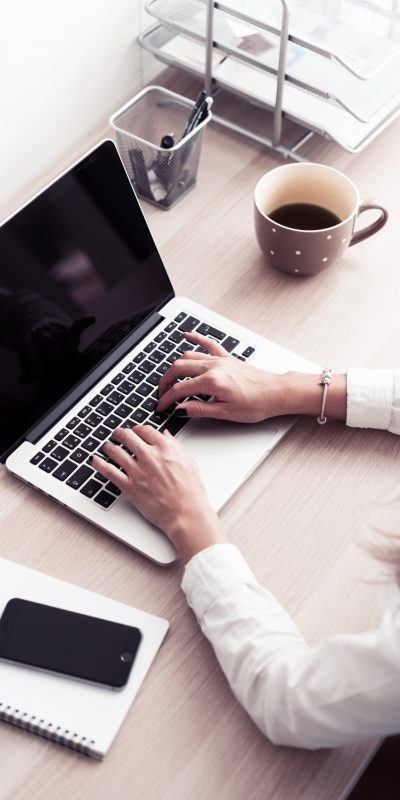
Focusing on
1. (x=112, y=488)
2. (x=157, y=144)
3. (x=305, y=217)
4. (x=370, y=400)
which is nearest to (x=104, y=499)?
(x=112, y=488)

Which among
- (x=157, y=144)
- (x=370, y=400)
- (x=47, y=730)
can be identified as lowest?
(x=47, y=730)

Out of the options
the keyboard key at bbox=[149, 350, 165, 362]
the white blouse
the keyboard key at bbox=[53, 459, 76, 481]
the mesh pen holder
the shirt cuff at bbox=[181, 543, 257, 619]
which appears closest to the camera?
the white blouse

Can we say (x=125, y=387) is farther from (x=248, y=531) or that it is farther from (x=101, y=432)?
(x=248, y=531)

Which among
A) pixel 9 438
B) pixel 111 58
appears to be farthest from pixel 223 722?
pixel 111 58

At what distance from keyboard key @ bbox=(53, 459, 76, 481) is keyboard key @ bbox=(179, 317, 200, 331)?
0.78 feet

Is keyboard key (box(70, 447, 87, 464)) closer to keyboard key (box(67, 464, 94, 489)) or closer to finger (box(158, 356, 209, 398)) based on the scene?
keyboard key (box(67, 464, 94, 489))

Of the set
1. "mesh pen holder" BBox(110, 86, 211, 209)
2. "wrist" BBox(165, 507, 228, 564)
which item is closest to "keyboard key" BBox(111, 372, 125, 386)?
"wrist" BBox(165, 507, 228, 564)

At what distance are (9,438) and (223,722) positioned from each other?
1.24 ft

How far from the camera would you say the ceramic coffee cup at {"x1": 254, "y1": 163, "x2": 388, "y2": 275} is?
3.52 feet

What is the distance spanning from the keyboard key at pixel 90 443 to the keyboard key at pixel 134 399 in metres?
0.07

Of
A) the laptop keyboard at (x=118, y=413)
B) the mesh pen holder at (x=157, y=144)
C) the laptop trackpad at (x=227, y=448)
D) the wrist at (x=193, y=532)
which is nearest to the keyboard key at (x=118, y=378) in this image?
the laptop keyboard at (x=118, y=413)

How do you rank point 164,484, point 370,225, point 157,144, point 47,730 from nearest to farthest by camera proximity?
point 47,730
point 164,484
point 370,225
point 157,144

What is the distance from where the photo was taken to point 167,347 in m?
1.04

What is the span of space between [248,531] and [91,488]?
18cm
